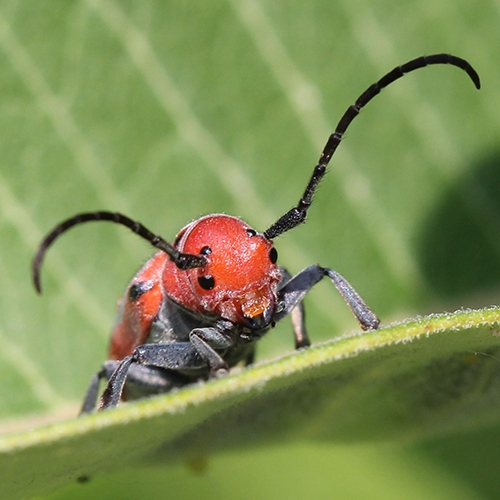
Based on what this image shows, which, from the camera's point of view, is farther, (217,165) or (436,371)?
(217,165)

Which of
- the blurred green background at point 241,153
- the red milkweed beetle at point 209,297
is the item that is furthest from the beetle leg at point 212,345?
the blurred green background at point 241,153

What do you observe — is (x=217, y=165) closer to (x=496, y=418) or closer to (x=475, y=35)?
(x=475, y=35)

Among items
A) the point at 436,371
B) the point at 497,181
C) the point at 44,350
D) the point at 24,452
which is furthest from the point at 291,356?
the point at 497,181

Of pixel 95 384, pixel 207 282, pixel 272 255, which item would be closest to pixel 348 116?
pixel 272 255

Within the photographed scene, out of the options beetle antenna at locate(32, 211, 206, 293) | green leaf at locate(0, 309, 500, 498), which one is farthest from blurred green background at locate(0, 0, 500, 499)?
beetle antenna at locate(32, 211, 206, 293)

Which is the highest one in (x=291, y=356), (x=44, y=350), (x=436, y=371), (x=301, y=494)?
(x=44, y=350)

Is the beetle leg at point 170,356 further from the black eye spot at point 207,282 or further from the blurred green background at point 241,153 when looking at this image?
the blurred green background at point 241,153
